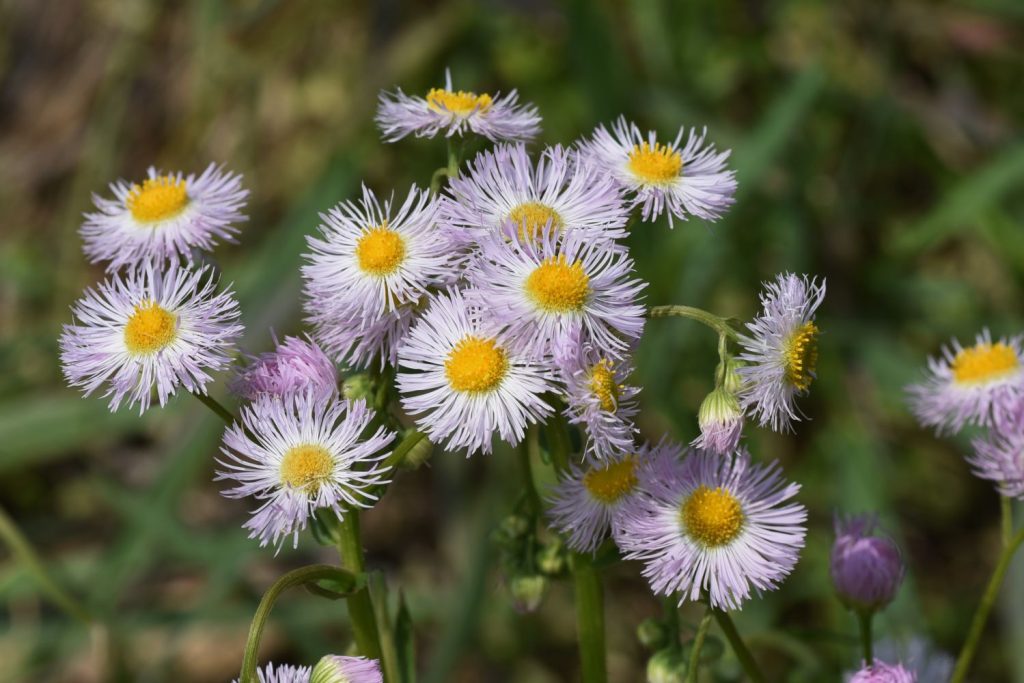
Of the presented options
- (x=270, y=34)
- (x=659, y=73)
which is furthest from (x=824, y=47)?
(x=270, y=34)

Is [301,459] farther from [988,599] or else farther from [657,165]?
[988,599]

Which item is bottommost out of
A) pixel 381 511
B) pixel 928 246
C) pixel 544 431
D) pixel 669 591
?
pixel 669 591

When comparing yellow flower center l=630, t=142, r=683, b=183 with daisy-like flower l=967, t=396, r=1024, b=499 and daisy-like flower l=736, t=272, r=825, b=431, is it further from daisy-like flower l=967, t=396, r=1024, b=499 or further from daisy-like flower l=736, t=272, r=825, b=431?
daisy-like flower l=967, t=396, r=1024, b=499

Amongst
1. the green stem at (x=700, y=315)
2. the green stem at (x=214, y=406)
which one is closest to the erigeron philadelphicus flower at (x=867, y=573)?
the green stem at (x=700, y=315)

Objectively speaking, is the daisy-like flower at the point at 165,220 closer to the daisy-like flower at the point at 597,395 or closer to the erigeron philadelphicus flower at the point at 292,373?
the erigeron philadelphicus flower at the point at 292,373

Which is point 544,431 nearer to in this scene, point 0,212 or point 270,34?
point 270,34

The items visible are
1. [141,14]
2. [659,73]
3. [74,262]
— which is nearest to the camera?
[659,73]
